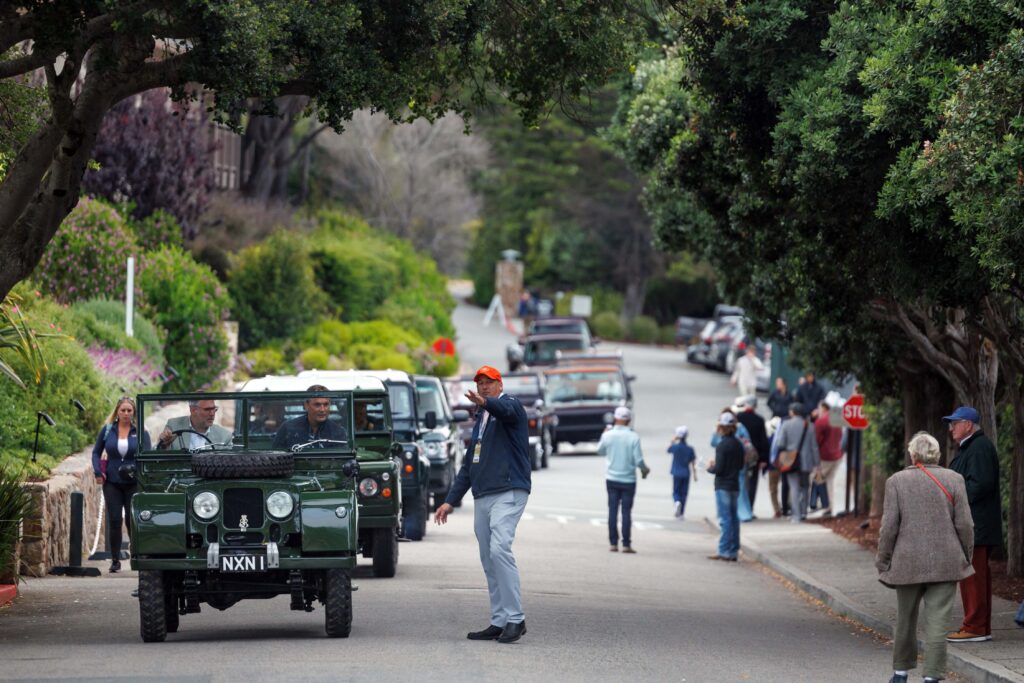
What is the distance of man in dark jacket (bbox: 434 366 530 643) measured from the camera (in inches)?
462

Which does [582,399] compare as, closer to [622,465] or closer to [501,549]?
[622,465]

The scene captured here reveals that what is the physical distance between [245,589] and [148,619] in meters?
0.72

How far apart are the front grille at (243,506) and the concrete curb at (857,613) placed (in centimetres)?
517

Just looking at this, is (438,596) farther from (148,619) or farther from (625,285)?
(625,285)

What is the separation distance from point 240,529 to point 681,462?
14.8 meters

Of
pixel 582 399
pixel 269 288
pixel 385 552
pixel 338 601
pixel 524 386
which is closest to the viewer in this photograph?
pixel 338 601

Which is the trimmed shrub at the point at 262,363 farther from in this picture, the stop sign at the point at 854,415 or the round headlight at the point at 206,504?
the round headlight at the point at 206,504

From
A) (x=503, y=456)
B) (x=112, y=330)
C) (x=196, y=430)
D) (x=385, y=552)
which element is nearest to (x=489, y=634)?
(x=503, y=456)

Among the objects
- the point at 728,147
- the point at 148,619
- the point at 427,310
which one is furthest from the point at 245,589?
the point at 427,310

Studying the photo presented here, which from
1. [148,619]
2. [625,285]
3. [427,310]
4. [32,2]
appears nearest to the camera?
[148,619]

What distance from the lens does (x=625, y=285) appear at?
76625 millimetres

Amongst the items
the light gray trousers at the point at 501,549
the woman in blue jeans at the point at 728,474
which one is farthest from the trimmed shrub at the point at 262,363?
the light gray trousers at the point at 501,549

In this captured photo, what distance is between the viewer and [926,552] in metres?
10.7

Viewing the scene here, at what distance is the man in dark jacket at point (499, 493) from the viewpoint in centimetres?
1173
